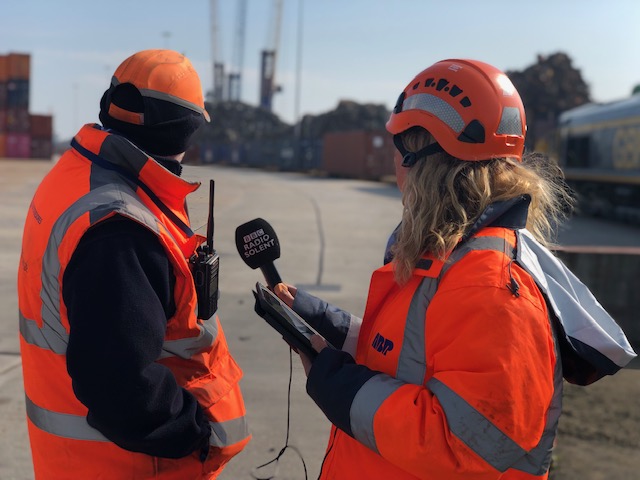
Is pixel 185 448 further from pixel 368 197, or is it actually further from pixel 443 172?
pixel 368 197

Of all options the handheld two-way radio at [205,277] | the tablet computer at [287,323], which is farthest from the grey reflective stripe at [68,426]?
the tablet computer at [287,323]

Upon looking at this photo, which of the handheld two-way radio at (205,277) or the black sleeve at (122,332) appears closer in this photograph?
the black sleeve at (122,332)

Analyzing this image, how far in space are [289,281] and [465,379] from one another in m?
7.56

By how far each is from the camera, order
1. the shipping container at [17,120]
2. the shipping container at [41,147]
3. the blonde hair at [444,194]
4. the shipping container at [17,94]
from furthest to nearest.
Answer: the shipping container at [41,147] → the shipping container at [17,120] → the shipping container at [17,94] → the blonde hair at [444,194]

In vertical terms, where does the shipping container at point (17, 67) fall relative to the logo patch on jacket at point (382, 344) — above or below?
above

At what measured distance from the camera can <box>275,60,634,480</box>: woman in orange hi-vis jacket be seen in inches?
57.4

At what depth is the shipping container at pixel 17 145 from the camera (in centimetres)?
5378

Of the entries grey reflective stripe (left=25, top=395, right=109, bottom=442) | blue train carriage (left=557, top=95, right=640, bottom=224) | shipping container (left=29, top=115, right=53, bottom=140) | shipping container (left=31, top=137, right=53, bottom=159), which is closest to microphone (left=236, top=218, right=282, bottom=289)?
grey reflective stripe (left=25, top=395, right=109, bottom=442)

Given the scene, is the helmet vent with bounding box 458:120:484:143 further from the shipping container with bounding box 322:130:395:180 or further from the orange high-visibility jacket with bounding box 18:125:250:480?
the shipping container with bounding box 322:130:395:180

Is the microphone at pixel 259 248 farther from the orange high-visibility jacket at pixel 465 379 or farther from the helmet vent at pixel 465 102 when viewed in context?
the helmet vent at pixel 465 102

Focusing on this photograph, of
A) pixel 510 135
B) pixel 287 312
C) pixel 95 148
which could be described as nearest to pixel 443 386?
pixel 287 312

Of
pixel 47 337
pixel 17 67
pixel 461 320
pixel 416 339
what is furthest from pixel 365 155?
pixel 461 320

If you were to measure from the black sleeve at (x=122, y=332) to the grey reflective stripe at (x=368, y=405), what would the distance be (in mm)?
480

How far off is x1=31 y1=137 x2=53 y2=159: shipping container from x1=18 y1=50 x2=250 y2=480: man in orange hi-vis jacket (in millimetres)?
57869
